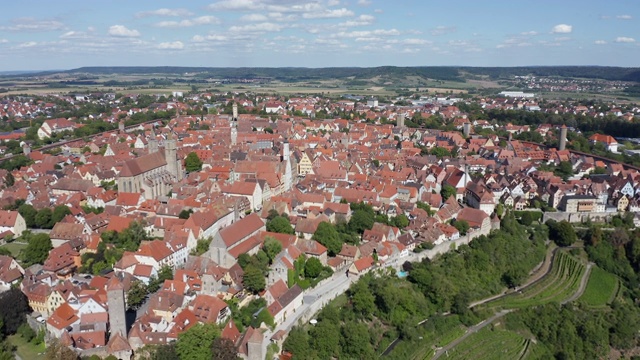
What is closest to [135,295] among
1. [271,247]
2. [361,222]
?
[271,247]

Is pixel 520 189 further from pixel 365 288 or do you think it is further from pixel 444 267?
pixel 365 288

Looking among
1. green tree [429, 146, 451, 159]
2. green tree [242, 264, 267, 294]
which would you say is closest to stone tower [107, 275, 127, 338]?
green tree [242, 264, 267, 294]

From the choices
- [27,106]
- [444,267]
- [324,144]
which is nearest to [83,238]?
[444,267]

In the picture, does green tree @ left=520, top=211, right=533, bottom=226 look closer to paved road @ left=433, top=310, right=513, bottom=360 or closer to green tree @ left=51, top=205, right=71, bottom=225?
paved road @ left=433, top=310, right=513, bottom=360

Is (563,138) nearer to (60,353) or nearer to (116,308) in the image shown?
(116,308)

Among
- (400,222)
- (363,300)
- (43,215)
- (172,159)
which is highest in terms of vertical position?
(172,159)
